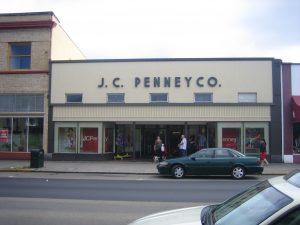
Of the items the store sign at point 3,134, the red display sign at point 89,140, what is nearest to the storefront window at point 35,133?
the store sign at point 3,134

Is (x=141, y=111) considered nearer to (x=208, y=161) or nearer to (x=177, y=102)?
(x=177, y=102)

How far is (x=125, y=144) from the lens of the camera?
1081 inches

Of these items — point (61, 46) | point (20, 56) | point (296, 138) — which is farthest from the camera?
point (61, 46)

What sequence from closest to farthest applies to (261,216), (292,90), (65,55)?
1. (261,216)
2. (292,90)
3. (65,55)

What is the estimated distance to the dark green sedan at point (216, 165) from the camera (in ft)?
58.5

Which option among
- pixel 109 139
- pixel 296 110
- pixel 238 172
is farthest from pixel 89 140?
pixel 296 110

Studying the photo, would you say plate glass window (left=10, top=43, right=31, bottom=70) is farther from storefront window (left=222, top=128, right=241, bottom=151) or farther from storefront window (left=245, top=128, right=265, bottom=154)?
storefront window (left=245, top=128, right=265, bottom=154)

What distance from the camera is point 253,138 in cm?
2491

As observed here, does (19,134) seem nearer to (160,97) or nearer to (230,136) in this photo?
(160,97)

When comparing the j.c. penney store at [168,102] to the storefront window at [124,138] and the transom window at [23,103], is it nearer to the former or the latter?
the storefront window at [124,138]

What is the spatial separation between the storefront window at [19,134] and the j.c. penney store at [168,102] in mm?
1819

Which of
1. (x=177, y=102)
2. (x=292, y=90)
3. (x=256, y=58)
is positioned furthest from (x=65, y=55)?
(x=292, y=90)

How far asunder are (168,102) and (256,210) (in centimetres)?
2169

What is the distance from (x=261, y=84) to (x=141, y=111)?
24.6 feet
